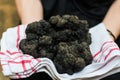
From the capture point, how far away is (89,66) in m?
0.70

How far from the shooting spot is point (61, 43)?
68 cm

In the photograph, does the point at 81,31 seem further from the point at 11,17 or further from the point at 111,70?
the point at 11,17

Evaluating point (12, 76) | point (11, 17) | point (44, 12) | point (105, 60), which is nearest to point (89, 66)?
point (105, 60)

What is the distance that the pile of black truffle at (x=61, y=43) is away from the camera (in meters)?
0.67

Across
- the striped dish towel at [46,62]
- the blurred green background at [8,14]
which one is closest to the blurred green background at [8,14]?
the blurred green background at [8,14]

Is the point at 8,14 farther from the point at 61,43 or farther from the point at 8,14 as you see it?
the point at 61,43

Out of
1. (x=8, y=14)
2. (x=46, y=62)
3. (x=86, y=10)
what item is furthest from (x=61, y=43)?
(x=8, y=14)

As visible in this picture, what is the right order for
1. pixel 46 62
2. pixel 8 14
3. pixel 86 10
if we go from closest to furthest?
pixel 46 62, pixel 86 10, pixel 8 14

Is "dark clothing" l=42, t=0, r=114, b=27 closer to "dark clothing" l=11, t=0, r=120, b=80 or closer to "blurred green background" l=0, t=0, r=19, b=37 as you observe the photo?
"dark clothing" l=11, t=0, r=120, b=80

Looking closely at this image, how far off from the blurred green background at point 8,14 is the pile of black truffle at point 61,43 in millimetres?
600

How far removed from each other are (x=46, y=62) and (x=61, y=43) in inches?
2.4

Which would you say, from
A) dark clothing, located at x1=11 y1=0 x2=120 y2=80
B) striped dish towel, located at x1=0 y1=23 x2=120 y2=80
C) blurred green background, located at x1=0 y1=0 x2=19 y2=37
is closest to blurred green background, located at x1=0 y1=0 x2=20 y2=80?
blurred green background, located at x1=0 y1=0 x2=19 y2=37

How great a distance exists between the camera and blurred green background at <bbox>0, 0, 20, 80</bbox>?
1.30 m

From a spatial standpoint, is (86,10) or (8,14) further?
(8,14)
